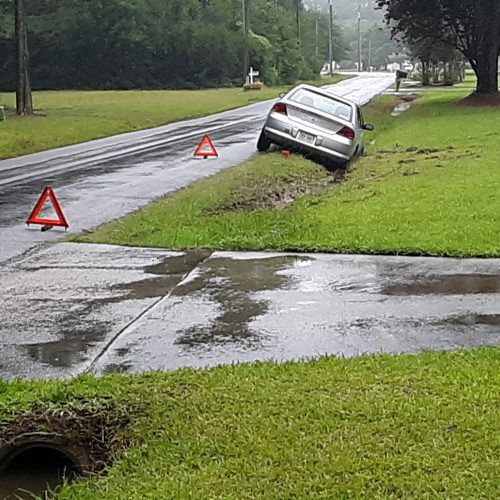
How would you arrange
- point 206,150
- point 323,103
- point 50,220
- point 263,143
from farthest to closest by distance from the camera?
point 206,150, point 263,143, point 323,103, point 50,220

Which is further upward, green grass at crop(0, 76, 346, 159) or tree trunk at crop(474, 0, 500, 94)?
tree trunk at crop(474, 0, 500, 94)

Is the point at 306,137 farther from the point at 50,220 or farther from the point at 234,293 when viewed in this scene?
the point at 234,293

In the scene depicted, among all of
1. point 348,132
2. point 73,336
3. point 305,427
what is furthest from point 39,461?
point 348,132

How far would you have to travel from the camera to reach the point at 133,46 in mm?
73750

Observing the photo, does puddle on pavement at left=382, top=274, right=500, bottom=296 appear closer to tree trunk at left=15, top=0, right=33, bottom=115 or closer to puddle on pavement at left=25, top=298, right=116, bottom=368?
puddle on pavement at left=25, top=298, right=116, bottom=368

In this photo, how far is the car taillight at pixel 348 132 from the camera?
1739cm

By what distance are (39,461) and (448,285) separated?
432 centimetres

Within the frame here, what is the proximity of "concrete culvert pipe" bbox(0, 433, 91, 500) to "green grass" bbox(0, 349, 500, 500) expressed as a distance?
265 mm

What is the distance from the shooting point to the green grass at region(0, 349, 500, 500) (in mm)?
4027

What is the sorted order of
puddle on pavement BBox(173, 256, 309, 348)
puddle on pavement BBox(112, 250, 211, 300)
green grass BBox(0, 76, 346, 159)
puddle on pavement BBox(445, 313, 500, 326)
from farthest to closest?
green grass BBox(0, 76, 346, 159) < puddle on pavement BBox(112, 250, 211, 300) < puddle on pavement BBox(445, 313, 500, 326) < puddle on pavement BBox(173, 256, 309, 348)

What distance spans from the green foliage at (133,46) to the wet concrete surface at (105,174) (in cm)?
4556

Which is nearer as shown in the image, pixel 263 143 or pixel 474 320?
pixel 474 320

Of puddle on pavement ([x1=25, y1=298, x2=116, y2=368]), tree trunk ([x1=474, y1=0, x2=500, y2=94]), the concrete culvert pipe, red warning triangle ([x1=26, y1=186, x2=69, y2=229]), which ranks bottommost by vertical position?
the concrete culvert pipe

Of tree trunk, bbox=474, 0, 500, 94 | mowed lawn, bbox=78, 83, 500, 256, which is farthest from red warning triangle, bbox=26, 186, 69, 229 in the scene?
tree trunk, bbox=474, 0, 500, 94
